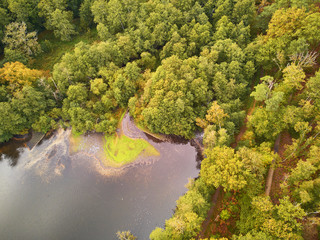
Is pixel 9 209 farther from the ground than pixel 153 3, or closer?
closer

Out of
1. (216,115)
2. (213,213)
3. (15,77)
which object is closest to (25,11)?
(15,77)

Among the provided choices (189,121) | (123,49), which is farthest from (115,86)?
(189,121)

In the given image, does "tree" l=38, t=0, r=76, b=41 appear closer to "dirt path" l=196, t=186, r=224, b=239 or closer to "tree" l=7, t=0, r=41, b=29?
"tree" l=7, t=0, r=41, b=29

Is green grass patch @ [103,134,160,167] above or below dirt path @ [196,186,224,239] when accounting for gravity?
above

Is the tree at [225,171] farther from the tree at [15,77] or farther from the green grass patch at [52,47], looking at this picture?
the green grass patch at [52,47]

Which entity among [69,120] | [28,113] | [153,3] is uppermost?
[153,3]

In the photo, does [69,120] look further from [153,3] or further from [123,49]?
[153,3]

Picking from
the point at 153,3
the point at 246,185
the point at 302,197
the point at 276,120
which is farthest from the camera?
the point at 153,3

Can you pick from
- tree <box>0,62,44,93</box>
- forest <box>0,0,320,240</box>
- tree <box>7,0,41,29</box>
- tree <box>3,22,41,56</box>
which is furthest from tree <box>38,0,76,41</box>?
tree <box>0,62,44,93</box>
